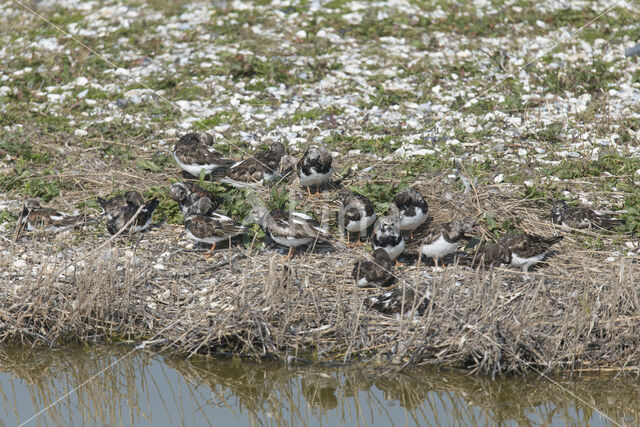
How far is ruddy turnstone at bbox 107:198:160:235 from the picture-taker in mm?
9547

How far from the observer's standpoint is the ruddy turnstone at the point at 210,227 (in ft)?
29.9

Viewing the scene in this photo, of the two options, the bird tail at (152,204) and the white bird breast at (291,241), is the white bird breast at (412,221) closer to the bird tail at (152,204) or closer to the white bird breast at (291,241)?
the white bird breast at (291,241)

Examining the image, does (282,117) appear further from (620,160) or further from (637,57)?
(637,57)

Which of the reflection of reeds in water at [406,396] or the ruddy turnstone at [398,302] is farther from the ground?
the ruddy turnstone at [398,302]

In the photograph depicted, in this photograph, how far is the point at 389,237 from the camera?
865cm

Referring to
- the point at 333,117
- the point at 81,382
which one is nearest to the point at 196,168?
the point at 333,117

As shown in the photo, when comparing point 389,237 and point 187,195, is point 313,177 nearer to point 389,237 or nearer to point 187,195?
point 187,195

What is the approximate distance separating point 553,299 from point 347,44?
897 cm

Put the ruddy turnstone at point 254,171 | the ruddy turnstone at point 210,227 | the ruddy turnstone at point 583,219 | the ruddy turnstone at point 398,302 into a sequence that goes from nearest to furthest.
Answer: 1. the ruddy turnstone at point 398,302
2. the ruddy turnstone at point 210,227
3. the ruddy turnstone at point 583,219
4. the ruddy turnstone at point 254,171

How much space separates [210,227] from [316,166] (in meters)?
1.77

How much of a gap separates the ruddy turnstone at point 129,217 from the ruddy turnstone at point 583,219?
529 cm

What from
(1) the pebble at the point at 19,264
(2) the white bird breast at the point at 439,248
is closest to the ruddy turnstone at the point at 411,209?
(2) the white bird breast at the point at 439,248

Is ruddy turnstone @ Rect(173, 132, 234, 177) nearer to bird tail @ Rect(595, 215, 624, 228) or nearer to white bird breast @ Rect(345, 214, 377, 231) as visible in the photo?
white bird breast @ Rect(345, 214, 377, 231)

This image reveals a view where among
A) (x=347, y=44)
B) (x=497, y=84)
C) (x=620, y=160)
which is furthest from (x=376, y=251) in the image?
(x=347, y=44)
